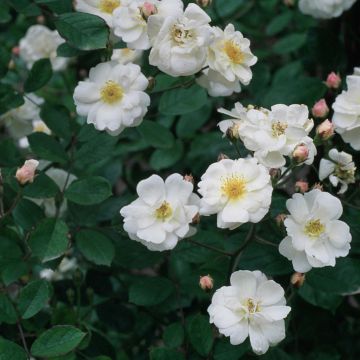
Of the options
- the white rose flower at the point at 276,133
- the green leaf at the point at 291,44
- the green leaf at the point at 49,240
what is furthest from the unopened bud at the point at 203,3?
the green leaf at the point at 291,44

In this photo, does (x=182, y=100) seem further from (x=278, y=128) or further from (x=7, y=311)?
(x=7, y=311)

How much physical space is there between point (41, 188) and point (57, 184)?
102mm

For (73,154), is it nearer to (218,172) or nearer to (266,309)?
(218,172)

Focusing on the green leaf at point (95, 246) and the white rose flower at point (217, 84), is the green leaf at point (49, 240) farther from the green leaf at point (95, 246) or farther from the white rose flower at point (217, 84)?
the white rose flower at point (217, 84)

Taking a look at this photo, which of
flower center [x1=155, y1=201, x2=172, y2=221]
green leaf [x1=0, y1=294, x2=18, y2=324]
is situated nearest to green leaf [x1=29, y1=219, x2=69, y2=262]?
green leaf [x1=0, y1=294, x2=18, y2=324]

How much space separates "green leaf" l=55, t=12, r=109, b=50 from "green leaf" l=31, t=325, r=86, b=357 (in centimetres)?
48

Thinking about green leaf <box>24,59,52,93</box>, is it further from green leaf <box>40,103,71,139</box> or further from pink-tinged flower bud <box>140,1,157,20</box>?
pink-tinged flower bud <box>140,1,157,20</box>

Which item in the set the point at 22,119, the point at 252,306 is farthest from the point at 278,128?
the point at 22,119

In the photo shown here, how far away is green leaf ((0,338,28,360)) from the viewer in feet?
3.95

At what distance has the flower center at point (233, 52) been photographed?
4.29ft

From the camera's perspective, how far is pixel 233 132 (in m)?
1.24

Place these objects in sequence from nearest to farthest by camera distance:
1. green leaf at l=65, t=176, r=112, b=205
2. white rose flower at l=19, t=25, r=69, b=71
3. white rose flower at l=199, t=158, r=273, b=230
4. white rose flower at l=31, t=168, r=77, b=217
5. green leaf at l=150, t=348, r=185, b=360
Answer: white rose flower at l=199, t=158, r=273, b=230
green leaf at l=150, t=348, r=185, b=360
green leaf at l=65, t=176, r=112, b=205
white rose flower at l=31, t=168, r=77, b=217
white rose flower at l=19, t=25, r=69, b=71

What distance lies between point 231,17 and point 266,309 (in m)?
1.28

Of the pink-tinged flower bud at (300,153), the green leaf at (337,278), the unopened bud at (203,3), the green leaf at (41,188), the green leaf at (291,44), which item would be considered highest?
the unopened bud at (203,3)
